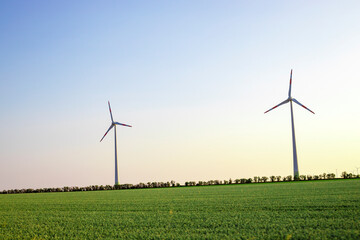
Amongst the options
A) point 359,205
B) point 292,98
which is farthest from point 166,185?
point 359,205

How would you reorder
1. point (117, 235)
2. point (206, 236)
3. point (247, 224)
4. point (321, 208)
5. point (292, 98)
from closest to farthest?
point (206, 236) < point (117, 235) < point (247, 224) < point (321, 208) < point (292, 98)

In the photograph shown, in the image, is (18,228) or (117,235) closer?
(117,235)

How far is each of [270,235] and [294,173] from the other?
56.4m

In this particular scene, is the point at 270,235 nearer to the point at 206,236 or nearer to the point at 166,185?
the point at 206,236

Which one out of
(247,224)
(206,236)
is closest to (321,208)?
(247,224)

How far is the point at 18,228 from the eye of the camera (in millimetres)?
9195

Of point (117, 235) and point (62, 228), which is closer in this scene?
point (117, 235)

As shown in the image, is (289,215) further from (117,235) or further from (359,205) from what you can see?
(117,235)

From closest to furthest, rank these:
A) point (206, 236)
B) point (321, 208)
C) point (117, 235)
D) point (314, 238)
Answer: point (314, 238)
point (206, 236)
point (117, 235)
point (321, 208)

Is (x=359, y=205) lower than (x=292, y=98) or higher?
lower

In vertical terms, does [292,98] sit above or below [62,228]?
above

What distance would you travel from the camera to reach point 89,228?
8.59 metres

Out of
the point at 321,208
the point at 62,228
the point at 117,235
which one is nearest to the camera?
the point at 117,235

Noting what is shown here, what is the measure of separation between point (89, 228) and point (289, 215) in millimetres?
5278
